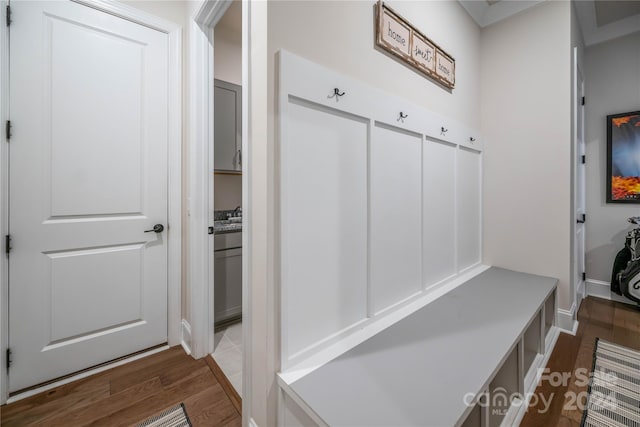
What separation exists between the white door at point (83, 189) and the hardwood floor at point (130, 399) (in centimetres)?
15

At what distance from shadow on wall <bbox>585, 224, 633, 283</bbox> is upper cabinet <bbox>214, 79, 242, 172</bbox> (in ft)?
12.5

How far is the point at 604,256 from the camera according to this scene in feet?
9.09

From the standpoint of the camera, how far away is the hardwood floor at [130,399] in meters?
1.32

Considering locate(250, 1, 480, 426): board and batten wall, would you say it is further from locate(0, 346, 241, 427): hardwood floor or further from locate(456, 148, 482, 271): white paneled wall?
locate(456, 148, 482, 271): white paneled wall

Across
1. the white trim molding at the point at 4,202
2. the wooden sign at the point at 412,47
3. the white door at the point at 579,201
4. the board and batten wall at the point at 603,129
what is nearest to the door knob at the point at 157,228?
the white trim molding at the point at 4,202

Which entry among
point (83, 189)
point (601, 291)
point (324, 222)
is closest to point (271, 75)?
point (324, 222)

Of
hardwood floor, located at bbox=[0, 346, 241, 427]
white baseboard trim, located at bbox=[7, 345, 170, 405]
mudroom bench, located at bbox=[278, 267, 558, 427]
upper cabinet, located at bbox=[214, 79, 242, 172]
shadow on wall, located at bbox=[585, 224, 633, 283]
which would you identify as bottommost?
hardwood floor, located at bbox=[0, 346, 241, 427]

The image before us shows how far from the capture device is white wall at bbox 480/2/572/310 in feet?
6.90

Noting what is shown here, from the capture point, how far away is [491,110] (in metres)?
2.46

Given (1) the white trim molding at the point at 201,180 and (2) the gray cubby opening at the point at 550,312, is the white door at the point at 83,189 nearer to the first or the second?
(1) the white trim molding at the point at 201,180

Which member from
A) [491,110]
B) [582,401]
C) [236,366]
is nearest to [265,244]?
[236,366]

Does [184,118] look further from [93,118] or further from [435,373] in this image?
[435,373]

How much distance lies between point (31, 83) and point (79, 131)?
0.29m

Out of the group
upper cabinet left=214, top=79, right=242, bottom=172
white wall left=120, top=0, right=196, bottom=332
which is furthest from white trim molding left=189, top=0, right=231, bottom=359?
upper cabinet left=214, top=79, right=242, bottom=172
